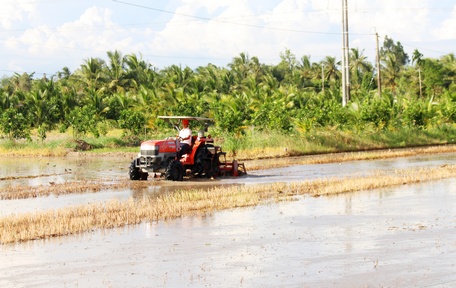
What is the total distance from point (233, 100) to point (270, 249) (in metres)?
31.7

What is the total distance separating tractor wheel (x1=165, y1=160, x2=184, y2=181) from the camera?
20438mm

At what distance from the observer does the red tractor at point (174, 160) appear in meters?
20.6

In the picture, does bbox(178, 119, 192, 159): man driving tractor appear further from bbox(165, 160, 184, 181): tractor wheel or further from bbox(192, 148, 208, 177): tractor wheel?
bbox(165, 160, 184, 181): tractor wheel

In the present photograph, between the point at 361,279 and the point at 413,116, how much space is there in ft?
115

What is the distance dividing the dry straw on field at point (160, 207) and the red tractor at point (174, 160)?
8.91 ft

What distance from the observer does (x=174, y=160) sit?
20672mm

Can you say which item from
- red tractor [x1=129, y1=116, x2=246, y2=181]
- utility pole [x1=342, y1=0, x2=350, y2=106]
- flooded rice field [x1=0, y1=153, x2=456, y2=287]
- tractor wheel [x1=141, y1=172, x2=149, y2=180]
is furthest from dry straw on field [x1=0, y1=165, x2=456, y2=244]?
utility pole [x1=342, y1=0, x2=350, y2=106]

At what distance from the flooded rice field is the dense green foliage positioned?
72.5ft

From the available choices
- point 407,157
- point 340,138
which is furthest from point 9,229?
point 340,138

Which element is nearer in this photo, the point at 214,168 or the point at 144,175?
the point at 144,175

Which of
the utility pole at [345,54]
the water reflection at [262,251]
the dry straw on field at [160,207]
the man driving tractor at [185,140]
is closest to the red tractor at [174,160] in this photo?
the man driving tractor at [185,140]

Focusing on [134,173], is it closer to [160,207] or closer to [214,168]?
[214,168]

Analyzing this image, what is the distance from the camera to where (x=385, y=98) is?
141 feet

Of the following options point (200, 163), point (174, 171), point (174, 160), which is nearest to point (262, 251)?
point (174, 171)
